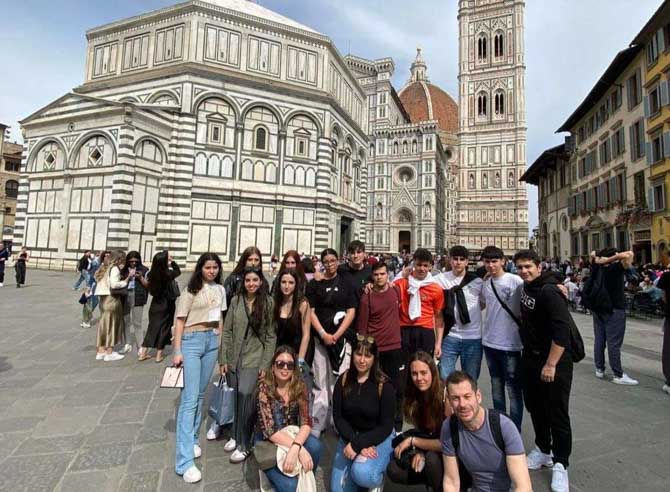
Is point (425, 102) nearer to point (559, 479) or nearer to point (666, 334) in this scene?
point (666, 334)

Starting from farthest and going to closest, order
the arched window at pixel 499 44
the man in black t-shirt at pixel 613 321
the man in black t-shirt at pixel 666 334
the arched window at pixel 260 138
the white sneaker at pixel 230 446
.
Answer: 1. the arched window at pixel 499 44
2. the arched window at pixel 260 138
3. the man in black t-shirt at pixel 613 321
4. the man in black t-shirt at pixel 666 334
5. the white sneaker at pixel 230 446

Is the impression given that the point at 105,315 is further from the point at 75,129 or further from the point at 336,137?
the point at 336,137

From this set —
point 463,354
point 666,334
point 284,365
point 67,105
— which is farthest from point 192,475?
point 67,105

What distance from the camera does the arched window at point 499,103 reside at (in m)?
50.8

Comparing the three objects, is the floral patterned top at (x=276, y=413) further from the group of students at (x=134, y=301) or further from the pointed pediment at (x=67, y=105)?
the pointed pediment at (x=67, y=105)

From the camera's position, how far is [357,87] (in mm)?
26844

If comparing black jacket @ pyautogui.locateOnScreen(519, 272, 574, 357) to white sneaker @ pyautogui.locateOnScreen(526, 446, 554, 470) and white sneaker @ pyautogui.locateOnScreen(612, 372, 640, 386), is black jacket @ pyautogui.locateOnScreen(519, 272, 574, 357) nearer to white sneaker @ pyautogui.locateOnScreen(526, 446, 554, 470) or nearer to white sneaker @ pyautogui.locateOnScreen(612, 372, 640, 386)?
white sneaker @ pyautogui.locateOnScreen(526, 446, 554, 470)

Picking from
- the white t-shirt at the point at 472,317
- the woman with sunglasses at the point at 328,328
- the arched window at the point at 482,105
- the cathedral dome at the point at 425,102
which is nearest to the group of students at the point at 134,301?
the woman with sunglasses at the point at 328,328

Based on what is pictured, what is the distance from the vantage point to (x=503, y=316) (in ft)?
10.1

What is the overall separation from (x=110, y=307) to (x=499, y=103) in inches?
2268

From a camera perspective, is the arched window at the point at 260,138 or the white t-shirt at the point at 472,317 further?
the arched window at the point at 260,138

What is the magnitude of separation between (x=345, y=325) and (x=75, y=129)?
20.3m

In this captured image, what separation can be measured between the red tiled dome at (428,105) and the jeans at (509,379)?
7374 centimetres

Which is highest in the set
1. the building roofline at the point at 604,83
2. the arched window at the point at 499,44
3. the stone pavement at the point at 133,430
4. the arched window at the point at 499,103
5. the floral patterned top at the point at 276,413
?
the arched window at the point at 499,44
